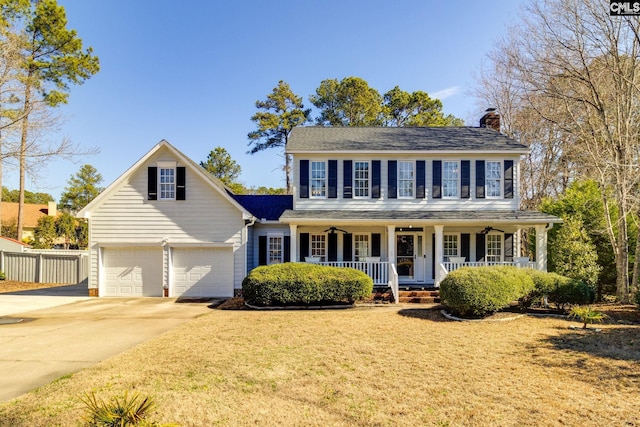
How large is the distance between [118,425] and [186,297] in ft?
38.7

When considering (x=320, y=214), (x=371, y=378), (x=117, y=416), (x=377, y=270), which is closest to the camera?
(x=117, y=416)

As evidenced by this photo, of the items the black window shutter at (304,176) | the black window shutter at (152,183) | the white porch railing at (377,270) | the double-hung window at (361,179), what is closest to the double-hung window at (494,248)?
the white porch railing at (377,270)

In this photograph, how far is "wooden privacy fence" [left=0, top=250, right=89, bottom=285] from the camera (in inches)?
798

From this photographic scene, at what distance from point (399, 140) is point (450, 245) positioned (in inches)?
205

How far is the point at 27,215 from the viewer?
4081cm

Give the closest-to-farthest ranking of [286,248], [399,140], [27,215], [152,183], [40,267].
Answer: [152,183] → [286,248] → [399,140] → [40,267] → [27,215]

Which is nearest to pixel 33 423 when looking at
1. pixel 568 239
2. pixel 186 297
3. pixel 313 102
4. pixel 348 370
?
pixel 348 370

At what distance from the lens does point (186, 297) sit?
49.8ft

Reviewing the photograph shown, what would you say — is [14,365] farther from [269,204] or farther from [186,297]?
[269,204]

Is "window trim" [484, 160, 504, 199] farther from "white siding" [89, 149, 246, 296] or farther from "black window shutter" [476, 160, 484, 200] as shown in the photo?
"white siding" [89, 149, 246, 296]

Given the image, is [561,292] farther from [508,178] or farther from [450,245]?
[508,178]

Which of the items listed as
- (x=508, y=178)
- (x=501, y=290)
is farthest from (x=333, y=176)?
(x=501, y=290)

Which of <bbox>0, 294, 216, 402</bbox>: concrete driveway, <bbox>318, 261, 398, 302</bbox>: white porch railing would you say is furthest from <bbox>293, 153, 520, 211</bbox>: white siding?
<bbox>0, 294, 216, 402</bbox>: concrete driveway

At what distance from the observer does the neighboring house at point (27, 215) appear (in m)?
37.8
